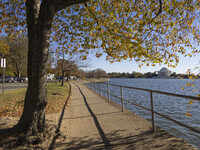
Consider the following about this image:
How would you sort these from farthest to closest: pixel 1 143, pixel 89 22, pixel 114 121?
1. pixel 89 22
2. pixel 114 121
3. pixel 1 143

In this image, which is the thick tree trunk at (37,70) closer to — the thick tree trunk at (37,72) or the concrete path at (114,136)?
the thick tree trunk at (37,72)

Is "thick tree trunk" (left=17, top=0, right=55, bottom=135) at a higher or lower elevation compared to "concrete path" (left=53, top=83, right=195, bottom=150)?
higher

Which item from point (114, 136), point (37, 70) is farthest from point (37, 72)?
point (114, 136)

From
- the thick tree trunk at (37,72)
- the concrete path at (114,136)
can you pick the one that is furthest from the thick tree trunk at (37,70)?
the concrete path at (114,136)

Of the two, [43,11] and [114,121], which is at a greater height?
[43,11]

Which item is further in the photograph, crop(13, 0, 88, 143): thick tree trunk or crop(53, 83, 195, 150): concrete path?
crop(13, 0, 88, 143): thick tree trunk

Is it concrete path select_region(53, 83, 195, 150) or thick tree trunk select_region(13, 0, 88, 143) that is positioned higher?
thick tree trunk select_region(13, 0, 88, 143)

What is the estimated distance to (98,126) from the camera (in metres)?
4.64

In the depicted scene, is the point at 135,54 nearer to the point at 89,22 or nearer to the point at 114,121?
the point at 89,22

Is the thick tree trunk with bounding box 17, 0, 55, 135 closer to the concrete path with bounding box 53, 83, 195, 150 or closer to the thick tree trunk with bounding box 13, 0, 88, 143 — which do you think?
the thick tree trunk with bounding box 13, 0, 88, 143

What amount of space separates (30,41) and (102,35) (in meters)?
3.63

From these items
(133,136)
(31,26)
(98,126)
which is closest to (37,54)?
(31,26)

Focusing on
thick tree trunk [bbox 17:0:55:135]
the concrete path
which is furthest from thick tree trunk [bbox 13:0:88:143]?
the concrete path

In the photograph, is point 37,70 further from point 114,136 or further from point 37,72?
point 114,136
